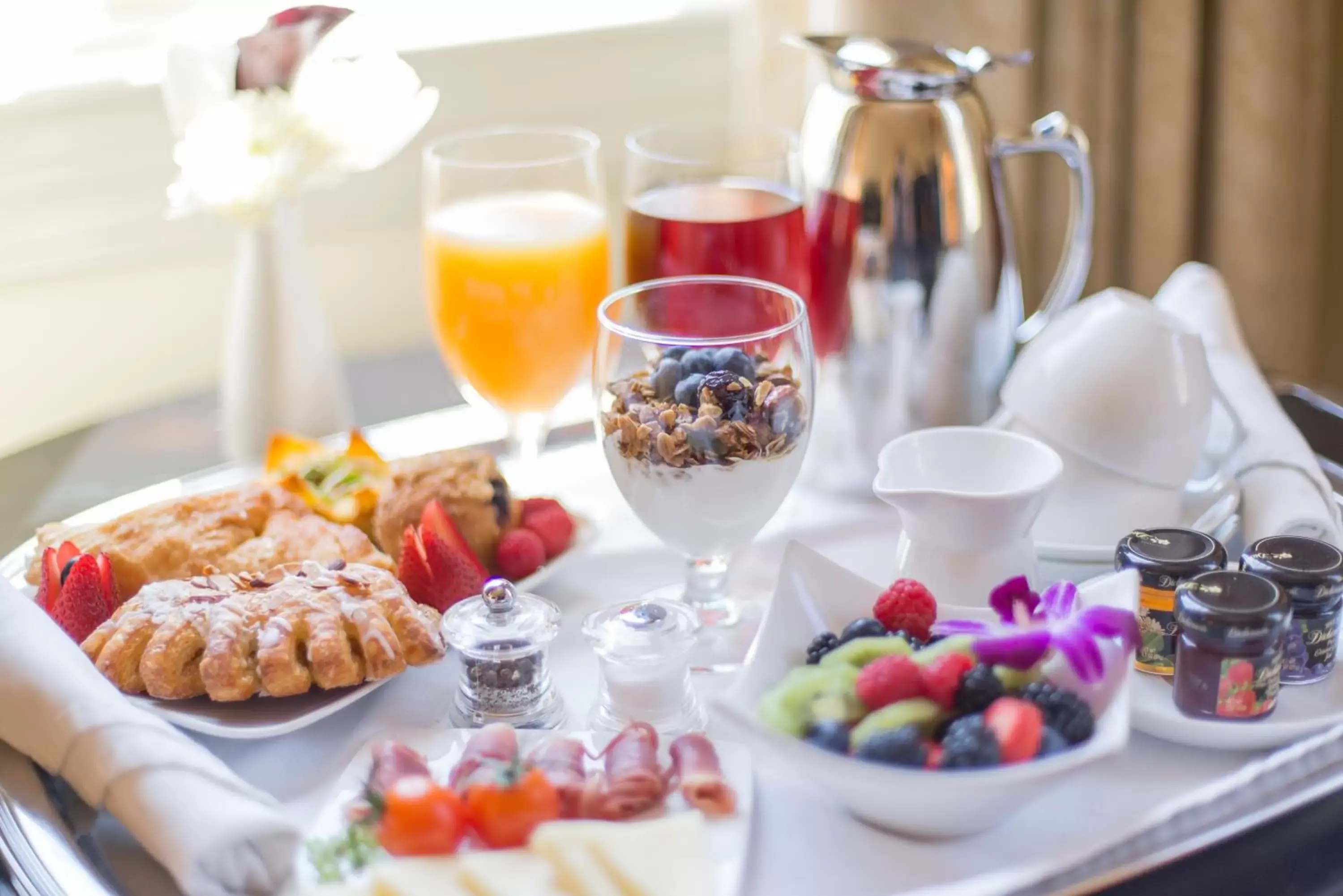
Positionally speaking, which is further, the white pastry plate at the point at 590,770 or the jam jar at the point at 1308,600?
the jam jar at the point at 1308,600

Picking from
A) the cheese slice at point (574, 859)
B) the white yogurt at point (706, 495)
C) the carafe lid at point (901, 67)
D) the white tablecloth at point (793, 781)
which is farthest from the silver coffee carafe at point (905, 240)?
the cheese slice at point (574, 859)

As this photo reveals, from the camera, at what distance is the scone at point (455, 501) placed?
1.10m

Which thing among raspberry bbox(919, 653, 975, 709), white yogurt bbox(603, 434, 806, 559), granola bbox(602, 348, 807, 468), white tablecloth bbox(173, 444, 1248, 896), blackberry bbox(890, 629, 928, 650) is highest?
granola bbox(602, 348, 807, 468)

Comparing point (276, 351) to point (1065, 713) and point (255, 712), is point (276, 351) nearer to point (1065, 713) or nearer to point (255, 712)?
point (255, 712)

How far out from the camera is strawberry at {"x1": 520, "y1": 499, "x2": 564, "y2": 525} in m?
1.14

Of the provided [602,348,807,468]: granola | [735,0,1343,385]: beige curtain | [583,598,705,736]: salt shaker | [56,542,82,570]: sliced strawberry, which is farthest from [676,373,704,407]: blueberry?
[735,0,1343,385]: beige curtain

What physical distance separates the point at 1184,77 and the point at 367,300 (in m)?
1.20

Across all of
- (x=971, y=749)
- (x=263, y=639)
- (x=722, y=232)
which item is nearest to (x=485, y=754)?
(x=263, y=639)

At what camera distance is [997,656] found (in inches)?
32.5

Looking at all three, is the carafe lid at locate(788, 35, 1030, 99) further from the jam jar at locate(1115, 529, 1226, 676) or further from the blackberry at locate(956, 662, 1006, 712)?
the blackberry at locate(956, 662, 1006, 712)

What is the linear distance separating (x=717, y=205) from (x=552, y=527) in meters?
0.31

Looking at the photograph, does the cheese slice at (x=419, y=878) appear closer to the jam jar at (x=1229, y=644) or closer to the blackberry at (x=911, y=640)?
the blackberry at (x=911, y=640)

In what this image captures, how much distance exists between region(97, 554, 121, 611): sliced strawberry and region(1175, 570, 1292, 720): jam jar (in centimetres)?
71

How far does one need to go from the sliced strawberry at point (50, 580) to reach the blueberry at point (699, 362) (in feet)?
1.53
